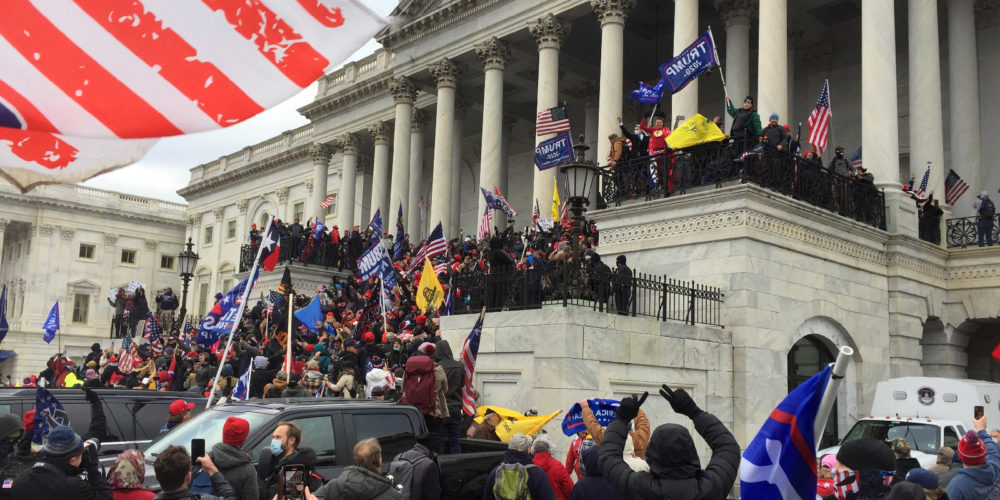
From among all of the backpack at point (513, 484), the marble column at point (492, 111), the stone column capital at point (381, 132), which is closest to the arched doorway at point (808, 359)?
the backpack at point (513, 484)

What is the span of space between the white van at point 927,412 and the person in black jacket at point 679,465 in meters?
9.41

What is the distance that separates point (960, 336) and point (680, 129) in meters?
9.43

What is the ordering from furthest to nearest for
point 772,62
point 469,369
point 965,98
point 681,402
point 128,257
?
point 128,257 → point 965,98 → point 772,62 → point 469,369 → point 681,402

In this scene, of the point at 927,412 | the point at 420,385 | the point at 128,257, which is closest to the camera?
the point at 420,385

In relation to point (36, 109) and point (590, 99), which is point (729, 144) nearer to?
point (36, 109)

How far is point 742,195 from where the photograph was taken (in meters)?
17.5

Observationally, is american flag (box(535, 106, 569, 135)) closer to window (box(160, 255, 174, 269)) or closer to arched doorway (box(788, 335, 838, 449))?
arched doorway (box(788, 335, 838, 449))

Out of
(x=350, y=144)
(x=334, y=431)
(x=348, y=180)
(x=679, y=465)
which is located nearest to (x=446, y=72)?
(x=348, y=180)

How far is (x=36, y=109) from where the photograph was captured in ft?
11.3

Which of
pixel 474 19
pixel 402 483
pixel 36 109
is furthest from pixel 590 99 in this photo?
pixel 36 109

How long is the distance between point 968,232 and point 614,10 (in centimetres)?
1200

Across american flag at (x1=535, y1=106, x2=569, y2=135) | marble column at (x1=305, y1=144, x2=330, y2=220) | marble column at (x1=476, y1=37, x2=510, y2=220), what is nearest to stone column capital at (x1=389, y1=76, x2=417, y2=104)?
marble column at (x1=476, y1=37, x2=510, y2=220)

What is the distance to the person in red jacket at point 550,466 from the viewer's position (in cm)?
866

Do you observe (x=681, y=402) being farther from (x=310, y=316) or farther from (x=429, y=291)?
(x=310, y=316)
